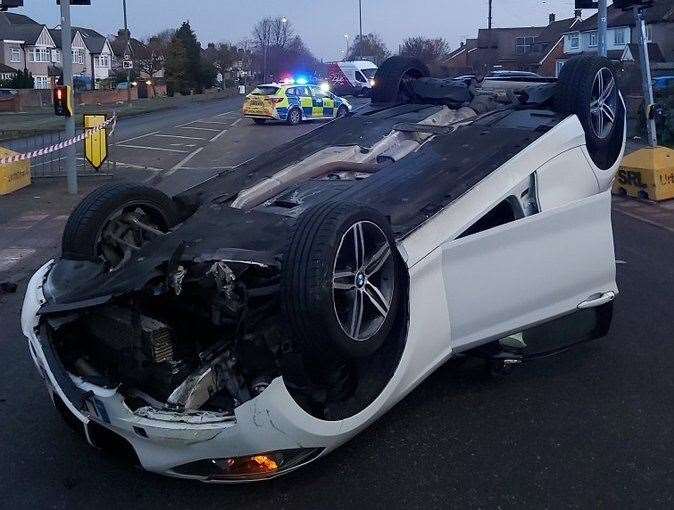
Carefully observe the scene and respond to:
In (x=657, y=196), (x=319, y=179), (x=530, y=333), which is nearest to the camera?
(x=530, y=333)

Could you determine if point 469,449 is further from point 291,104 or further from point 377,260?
point 291,104

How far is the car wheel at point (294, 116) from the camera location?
2683cm

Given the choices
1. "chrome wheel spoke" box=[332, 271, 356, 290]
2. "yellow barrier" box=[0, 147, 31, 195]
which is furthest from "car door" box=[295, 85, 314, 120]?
"chrome wheel spoke" box=[332, 271, 356, 290]

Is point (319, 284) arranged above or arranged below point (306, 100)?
below

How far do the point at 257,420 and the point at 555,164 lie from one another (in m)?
2.59

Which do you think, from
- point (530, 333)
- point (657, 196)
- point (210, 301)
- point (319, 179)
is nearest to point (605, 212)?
point (530, 333)

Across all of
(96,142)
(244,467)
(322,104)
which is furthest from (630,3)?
(322,104)

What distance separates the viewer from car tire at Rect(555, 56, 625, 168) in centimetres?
516

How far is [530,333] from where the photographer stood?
4660mm

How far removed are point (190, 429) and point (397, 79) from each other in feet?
14.0

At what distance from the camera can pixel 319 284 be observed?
3.30 m

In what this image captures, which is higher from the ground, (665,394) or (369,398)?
(369,398)

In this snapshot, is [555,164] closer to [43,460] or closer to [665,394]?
[665,394]

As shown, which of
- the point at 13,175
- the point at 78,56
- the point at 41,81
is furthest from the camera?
the point at 78,56
